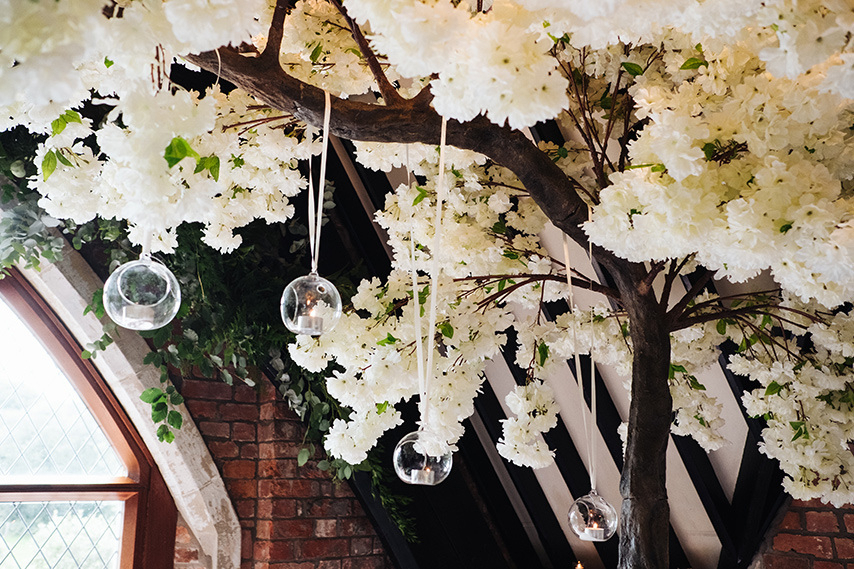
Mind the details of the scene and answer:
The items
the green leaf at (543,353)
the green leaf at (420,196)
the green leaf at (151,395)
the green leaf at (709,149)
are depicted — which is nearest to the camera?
the green leaf at (709,149)

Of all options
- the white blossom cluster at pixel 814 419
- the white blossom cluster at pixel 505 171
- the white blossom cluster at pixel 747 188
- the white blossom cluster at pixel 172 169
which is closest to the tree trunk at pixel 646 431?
the white blossom cluster at pixel 505 171

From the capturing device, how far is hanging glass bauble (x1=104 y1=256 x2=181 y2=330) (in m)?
1.34

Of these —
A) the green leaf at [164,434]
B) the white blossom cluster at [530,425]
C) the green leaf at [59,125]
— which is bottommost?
the white blossom cluster at [530,425]

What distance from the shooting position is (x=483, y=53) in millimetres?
1113

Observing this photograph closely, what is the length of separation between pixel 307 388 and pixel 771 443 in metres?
2.17

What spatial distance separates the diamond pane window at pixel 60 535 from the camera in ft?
10.8

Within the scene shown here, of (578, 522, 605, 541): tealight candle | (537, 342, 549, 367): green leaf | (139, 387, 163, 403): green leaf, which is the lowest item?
(578, 522, 605, 541): tealight candle

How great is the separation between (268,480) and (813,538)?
2590mm

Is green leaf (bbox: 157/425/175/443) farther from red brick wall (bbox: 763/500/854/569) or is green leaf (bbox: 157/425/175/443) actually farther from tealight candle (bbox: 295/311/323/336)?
red brick wall (bbox: 763/500/854/569)

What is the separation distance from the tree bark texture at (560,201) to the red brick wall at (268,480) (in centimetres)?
214

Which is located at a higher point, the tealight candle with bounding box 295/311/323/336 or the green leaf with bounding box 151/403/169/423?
the green leaf with bounding box 151/403/169/423

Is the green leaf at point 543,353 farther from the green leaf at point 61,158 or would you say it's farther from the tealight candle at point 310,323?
the green leaf at point 61,158

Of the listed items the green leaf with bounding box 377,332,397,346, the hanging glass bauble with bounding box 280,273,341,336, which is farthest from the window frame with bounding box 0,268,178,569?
the hanging glass bauble with bounding box 280,273,341,336

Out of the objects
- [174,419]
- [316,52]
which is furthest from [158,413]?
[316,52]
